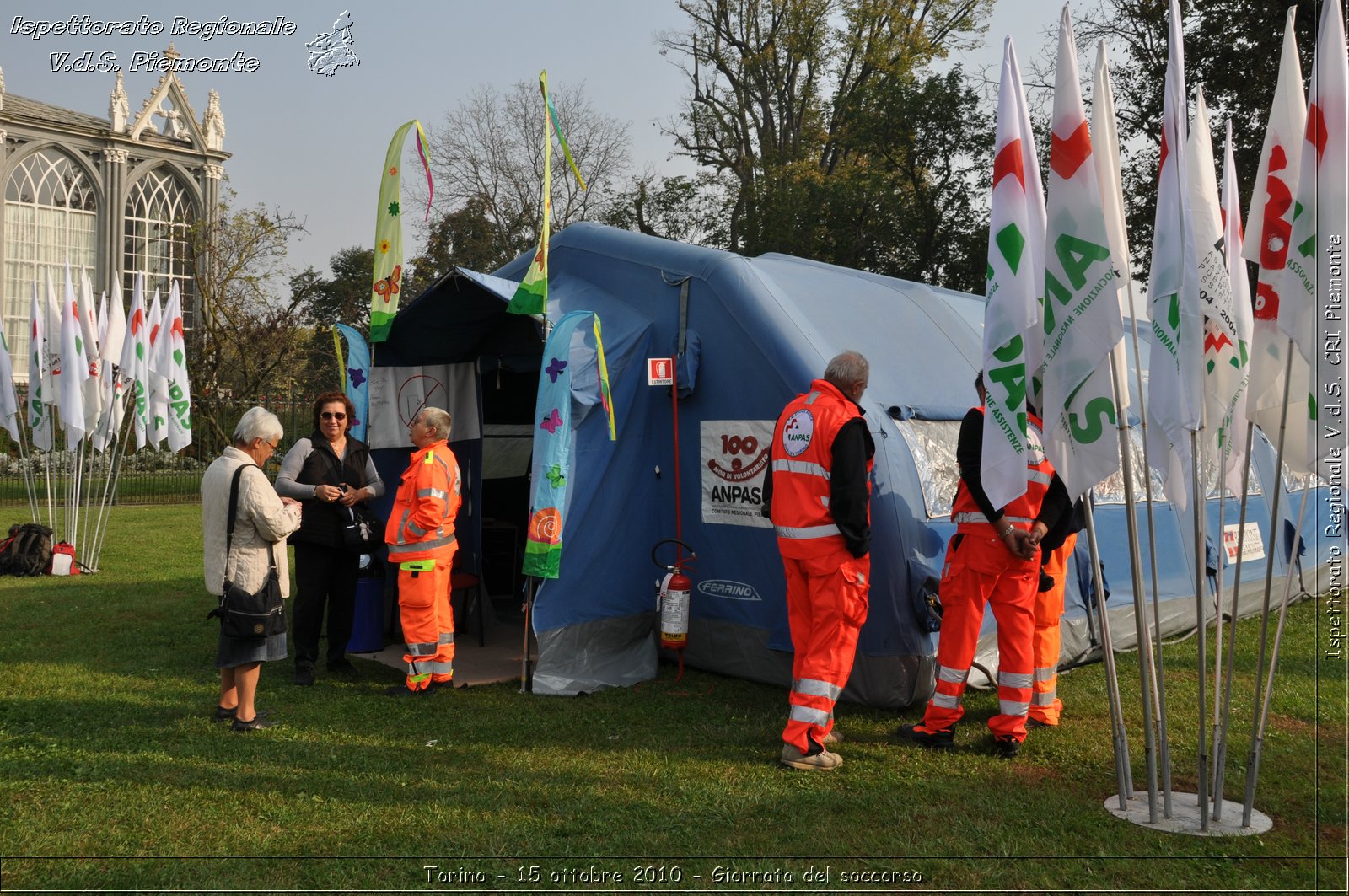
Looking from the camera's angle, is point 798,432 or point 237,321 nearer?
point 798,432

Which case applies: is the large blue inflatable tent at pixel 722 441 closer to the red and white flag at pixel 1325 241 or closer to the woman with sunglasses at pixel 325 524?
the woman with sunglasses at pixel 325 524

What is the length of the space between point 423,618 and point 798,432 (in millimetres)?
2721

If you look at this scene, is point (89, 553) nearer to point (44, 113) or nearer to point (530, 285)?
point (530, 285)

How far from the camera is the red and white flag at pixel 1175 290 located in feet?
12.7

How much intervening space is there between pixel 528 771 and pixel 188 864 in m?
1.54

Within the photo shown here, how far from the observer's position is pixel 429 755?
518cm

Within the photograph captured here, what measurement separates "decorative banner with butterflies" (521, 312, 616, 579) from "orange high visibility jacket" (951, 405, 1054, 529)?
2.28m

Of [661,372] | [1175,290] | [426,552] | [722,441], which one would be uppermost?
[1175,290]

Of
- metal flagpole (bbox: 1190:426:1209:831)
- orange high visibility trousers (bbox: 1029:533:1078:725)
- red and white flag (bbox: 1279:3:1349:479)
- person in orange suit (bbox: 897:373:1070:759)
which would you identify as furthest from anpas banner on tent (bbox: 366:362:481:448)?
red and white flag (bbox: 1279:3:1349:479)

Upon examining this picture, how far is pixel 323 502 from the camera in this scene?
671cm

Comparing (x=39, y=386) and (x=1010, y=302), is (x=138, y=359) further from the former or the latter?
(x=1010, y=302)

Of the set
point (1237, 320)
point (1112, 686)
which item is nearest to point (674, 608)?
point (1112, 686)

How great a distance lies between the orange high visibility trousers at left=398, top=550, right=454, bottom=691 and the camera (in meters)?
6.34

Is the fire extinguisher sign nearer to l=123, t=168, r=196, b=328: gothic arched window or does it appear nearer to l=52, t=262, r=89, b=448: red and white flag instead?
l=52, t=262, r=89, b=448: red and white flag
